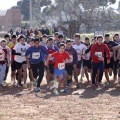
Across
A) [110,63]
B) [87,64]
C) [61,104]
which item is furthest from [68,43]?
[61,104]

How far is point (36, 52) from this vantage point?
1282 centimetres

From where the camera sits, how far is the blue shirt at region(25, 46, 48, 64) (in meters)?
12.8

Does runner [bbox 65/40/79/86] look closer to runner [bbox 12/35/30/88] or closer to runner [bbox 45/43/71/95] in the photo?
runner [bbox 45/43/71/95]

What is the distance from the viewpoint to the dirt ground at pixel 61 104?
8.81m

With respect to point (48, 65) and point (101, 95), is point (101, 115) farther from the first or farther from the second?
point (48, 65)

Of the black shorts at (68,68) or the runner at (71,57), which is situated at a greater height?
the runner at (71,57)

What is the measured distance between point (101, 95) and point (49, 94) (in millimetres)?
1676

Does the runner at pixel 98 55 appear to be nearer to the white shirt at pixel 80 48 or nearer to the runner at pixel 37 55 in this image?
the white shirt at pixel 80 48

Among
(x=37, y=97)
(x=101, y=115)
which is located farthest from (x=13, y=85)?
(x=101, y=115)

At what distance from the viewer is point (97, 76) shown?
1351 cm

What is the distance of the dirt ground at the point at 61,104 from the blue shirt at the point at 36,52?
3.59 feet

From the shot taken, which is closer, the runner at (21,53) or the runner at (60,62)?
the runner at (60,62)

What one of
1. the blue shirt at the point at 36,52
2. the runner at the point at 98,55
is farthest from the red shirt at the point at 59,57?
the runner at the point at 98,55

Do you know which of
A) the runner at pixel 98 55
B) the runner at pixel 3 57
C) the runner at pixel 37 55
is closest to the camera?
the runner at pixel 37 55
